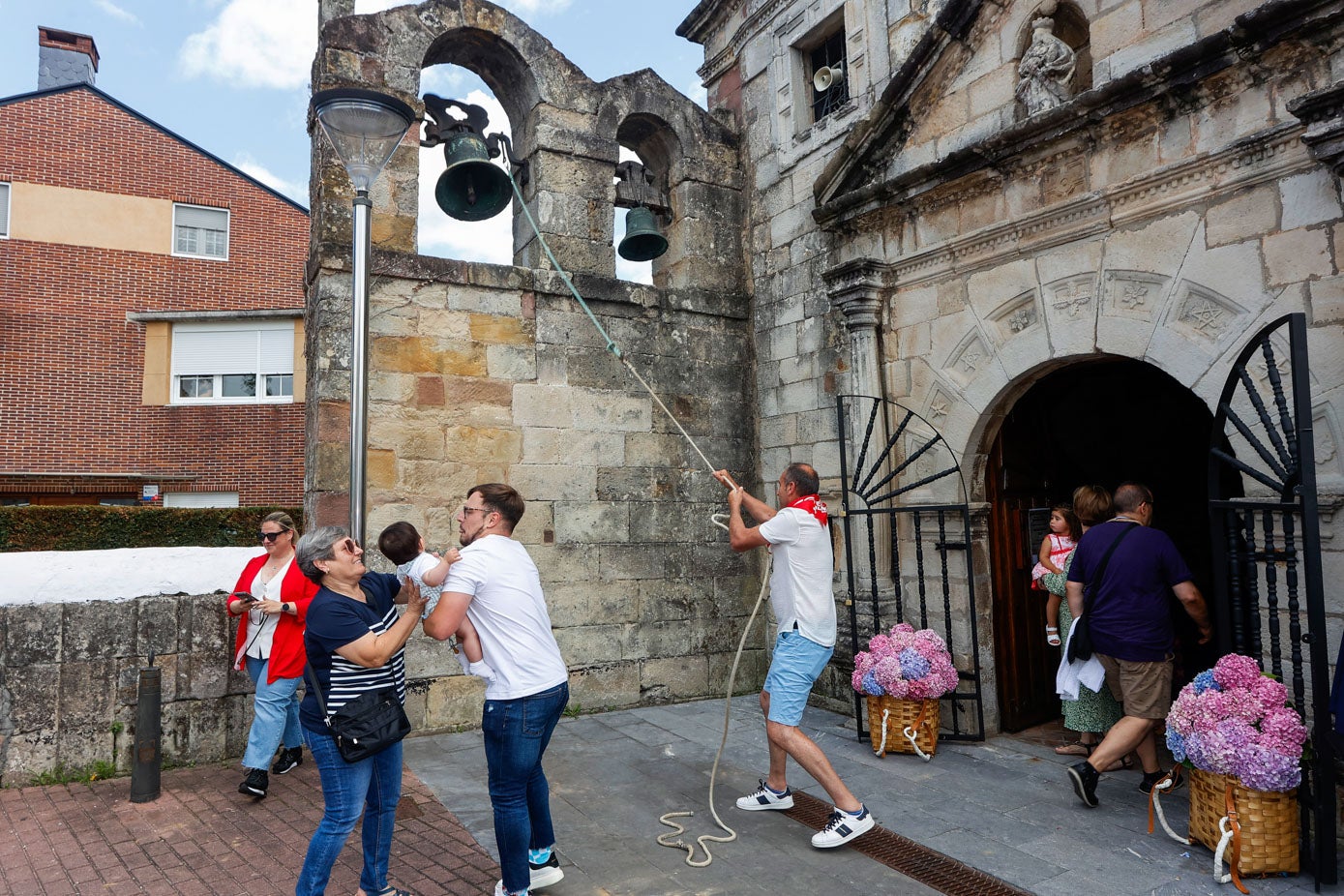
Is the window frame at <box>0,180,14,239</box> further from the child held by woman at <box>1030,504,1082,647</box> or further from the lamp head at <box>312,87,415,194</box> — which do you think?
the child held by woman at <box>1030,504,1082,647</box>

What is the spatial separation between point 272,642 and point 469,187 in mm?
3247

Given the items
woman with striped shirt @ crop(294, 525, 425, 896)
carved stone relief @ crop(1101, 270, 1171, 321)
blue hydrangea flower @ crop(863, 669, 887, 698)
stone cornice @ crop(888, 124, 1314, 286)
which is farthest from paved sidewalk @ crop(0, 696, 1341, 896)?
stone cornice @ crop(888, 124, 1314, 286)

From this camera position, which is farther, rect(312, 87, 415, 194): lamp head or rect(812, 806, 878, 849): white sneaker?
rect(312, 87, 415, 194): lamp head

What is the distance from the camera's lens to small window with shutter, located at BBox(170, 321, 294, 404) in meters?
15.8

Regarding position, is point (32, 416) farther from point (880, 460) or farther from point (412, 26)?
point (880, 460)

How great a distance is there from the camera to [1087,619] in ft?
14.0

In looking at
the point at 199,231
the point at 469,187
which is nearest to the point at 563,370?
the point at 469,187

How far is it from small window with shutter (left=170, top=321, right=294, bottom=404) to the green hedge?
386 cm

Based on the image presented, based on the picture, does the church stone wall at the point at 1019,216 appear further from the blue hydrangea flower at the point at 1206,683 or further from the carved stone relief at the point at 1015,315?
the blue hydrangea flower at the point at 1206,683

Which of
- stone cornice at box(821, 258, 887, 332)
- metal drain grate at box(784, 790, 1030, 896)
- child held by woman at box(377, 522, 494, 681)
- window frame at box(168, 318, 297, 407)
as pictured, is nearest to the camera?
child held by woman at box(377, 522, 494, 681)

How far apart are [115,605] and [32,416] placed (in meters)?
12.8

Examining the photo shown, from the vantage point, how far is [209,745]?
5094 mm

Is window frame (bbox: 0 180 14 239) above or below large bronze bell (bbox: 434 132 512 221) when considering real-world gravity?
above

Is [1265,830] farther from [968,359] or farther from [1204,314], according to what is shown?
[968,359]
